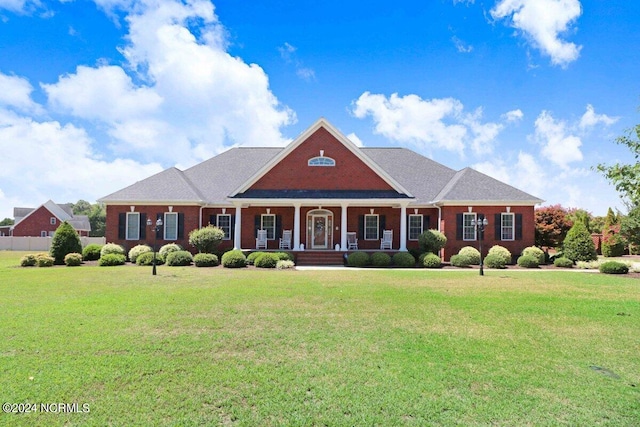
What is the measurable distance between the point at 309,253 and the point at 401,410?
18036 mm

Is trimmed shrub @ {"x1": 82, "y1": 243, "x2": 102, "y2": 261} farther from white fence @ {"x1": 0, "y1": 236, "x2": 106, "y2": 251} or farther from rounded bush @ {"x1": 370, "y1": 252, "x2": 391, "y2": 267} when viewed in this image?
white fence @ {"x1": 0, "y1": 236, "x2": 106, "y2": 251}

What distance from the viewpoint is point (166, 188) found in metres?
24.8

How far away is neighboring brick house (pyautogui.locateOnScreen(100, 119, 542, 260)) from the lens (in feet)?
75.9

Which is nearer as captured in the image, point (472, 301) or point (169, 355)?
point (169, 355)

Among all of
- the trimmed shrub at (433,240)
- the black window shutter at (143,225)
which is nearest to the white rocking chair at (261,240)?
the black window shutter at (143,225)

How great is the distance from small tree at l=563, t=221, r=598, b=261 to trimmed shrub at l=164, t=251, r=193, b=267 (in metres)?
21.2

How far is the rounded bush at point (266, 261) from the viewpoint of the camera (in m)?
19.6

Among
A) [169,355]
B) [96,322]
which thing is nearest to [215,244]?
[96,322]

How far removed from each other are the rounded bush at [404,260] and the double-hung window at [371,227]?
363 cm

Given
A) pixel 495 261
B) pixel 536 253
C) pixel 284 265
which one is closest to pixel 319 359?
pixel 284 265

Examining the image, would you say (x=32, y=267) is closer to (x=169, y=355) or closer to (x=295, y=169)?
(x=295, y=169)

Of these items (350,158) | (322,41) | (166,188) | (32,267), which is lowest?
(32,267)

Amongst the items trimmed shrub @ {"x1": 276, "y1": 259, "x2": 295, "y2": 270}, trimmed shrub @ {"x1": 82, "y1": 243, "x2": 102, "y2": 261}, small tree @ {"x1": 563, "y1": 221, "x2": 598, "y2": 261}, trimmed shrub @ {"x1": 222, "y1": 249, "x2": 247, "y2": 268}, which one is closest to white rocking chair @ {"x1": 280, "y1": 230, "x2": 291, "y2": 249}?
trimmed shrub @ {"x1": 222, "y1": 249, "x2": 247, "y2": 268}

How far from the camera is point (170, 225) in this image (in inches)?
947
